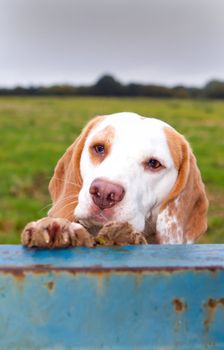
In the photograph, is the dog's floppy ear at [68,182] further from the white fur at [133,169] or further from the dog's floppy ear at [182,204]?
the dog's floppy ear at [182,204]

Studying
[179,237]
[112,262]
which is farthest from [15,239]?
[112,262]

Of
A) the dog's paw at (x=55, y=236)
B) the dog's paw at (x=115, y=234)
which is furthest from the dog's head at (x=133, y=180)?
the dog's paw at (x=55, y=236)

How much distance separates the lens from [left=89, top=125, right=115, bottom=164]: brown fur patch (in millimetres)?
4211

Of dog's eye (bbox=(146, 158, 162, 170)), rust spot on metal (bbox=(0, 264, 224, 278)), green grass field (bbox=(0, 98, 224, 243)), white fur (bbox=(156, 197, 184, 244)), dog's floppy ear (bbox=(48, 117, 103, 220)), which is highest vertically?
rust spot on metal (bbox=(0, 264, 224, 278))

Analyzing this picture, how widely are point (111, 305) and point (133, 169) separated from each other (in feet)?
6.24

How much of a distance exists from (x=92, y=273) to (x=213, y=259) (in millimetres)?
366

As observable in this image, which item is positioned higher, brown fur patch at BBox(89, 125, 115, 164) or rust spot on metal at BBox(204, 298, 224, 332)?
brown fur patch at BBox(89, 125, 115, 164)

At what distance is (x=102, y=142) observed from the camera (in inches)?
167

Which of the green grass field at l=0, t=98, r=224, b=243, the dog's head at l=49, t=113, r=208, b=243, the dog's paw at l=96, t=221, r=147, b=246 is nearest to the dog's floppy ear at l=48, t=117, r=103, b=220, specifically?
the dog's head at l=49, t=113, r=208, b=243

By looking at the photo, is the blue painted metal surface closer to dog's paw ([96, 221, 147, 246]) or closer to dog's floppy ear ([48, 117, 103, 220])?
dog's paw ([96, 221, 147, 246])

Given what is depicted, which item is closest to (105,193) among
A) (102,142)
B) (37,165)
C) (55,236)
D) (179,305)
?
(102,142)

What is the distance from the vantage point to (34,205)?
12352mm

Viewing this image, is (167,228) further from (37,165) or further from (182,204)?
(37,165)

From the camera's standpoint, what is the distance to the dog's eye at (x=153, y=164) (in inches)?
167
